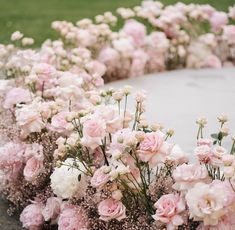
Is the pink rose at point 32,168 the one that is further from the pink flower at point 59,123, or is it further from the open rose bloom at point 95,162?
the pink flower at point 59,123

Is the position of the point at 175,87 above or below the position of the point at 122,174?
below

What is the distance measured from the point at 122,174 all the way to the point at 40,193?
69 cm

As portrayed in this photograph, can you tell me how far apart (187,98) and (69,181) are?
5.05ft

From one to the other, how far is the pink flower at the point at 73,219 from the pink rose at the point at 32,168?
0.26 meters

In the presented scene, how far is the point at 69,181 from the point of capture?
258 cm

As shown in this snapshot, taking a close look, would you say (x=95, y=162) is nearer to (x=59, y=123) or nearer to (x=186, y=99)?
(x=59, y=123)

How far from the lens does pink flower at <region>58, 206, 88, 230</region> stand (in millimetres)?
2590

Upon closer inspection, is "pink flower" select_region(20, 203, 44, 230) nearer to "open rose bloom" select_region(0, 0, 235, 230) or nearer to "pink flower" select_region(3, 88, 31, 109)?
"open rose bloom" select_region(0, 0, 235, 230)

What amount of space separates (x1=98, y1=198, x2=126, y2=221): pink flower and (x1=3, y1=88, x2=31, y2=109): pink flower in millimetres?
863

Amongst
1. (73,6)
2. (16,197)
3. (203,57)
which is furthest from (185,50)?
(73,6)

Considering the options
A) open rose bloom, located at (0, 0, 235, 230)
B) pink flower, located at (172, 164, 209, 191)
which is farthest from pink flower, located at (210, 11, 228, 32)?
pink flower, located at (172, 164, 209, 191)

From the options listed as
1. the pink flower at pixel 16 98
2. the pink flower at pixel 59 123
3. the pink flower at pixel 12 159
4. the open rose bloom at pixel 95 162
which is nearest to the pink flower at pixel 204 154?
the open rose bloom at pixel 95 162

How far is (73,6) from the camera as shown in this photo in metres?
8.84

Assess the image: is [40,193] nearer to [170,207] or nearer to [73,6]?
[170,207]
